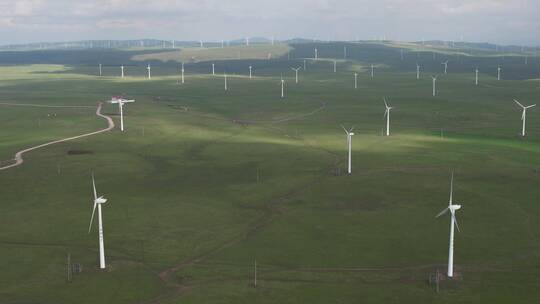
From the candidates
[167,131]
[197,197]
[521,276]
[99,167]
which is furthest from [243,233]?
[167,131]

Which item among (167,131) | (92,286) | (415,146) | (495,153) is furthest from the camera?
(167,131)

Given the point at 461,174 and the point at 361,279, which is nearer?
the point at 361,279

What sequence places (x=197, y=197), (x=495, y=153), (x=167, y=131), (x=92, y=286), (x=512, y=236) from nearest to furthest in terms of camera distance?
1. (x=92, y=286)
2. (x=512, y=236)
3. (x=197, y=197)
4. (x=495, y=153)
5. (x=167, y=131)

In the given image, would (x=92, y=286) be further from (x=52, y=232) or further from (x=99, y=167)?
(x=99, y=167)

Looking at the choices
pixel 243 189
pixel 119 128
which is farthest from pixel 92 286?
pixel 119 128

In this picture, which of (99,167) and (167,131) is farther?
(167,131)

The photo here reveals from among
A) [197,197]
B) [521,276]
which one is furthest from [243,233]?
[521,276]

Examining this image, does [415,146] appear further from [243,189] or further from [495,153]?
[243,189]

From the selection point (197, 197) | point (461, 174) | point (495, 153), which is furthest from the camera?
point (495, 153)

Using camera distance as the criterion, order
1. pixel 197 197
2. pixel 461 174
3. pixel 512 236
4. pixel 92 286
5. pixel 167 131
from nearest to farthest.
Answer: pixel 92 286
pixel 512 236
pixel 197 197
pixel 461 174
pixel 167 131
